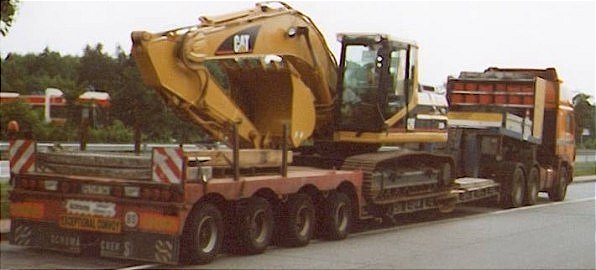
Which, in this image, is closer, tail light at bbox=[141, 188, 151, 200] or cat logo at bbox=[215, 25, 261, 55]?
tail light at bbox=[141, 188, 151, 200]

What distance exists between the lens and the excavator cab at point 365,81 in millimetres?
16719

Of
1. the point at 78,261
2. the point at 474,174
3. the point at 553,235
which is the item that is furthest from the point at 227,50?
the point at 474,174

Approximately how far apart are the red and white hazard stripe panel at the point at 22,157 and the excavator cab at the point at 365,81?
592 centimetres

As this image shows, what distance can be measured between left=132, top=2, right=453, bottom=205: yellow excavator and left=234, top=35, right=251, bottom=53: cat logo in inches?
0.8

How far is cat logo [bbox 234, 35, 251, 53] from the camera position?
13.9m

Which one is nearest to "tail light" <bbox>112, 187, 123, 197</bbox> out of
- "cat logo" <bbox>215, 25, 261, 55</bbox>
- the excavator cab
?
"cat logo" <bbox>215, 25, 261, 55</bbox>

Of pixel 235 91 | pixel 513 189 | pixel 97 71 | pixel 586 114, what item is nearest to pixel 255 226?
pixel 235 91

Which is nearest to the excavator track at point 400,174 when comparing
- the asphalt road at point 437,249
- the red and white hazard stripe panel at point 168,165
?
the asphalt road at point 437,249

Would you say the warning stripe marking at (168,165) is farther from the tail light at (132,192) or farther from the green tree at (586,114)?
the green tree at (586,114)

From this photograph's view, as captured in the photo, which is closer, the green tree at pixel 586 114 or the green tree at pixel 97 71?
the green tree at pixel 97 71

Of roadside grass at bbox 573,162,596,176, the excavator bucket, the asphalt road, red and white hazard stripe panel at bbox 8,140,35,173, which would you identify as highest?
the excavator bucket

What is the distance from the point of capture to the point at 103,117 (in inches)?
966

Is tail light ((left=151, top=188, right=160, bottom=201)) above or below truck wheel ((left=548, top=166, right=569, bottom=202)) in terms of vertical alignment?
above

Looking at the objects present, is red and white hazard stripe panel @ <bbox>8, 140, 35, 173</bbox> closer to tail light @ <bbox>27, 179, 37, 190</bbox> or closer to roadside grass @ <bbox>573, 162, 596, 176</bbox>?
tail light @ <bbox>27, 179, 37, 190</bbox>
